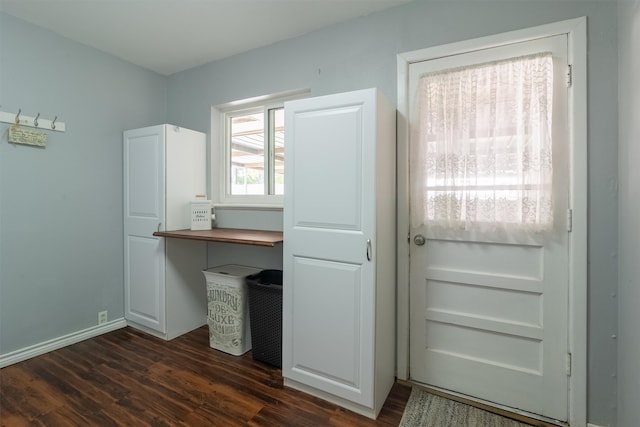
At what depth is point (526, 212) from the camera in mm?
1643

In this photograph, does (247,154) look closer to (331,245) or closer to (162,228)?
(162,228)

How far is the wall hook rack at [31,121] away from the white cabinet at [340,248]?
6.26 feet

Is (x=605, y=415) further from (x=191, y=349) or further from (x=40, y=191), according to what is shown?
(x=40, y=191)

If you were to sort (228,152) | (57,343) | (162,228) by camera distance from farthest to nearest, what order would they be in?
(228,152) → (162,228) → (57,343)

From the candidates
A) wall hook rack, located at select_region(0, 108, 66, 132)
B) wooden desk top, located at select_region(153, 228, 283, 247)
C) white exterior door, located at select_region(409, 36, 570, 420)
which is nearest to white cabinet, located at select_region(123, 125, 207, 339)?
wooden desk top, located at select_region(153, 228, 283, 247)

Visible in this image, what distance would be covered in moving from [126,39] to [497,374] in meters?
3.54

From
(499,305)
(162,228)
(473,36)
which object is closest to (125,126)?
(162,228)

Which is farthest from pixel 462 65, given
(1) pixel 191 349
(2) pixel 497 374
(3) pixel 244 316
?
(1) pixel 191 349

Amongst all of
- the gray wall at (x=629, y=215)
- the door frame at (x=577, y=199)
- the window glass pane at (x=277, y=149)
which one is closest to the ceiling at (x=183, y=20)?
the window glass pane at (x=277, y=149)

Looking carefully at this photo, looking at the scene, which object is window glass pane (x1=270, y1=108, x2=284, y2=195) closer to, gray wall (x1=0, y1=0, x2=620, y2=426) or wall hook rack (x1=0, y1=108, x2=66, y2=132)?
gray wall (x1=0, y1=0, x2=620, y2=426)

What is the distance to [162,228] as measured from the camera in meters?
2.54

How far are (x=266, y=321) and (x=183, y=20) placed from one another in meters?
2.24

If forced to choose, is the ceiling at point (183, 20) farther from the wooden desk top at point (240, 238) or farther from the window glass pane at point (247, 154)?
the wooden desk top at point (240, 238)

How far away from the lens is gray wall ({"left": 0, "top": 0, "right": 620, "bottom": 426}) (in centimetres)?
154
